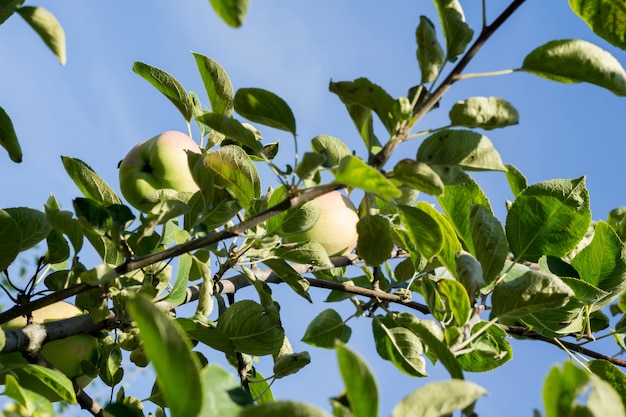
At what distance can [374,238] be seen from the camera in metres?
1.13

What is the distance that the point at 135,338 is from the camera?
4.52 ft

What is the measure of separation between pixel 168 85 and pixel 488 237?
0.78 metres

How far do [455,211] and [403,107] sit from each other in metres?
0.47

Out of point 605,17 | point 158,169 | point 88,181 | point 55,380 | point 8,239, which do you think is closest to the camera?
point 605,17

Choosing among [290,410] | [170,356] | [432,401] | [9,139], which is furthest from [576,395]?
[9,139]

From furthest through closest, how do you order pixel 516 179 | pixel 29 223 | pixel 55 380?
pixel 516 179 < pixel 29 223 < pixel 55 380

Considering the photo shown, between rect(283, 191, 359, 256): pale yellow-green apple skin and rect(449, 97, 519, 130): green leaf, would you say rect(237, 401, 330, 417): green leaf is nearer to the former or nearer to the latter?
rect(449, 97, 519, 130): green leaf

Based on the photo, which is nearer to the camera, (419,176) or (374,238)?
(419,176)

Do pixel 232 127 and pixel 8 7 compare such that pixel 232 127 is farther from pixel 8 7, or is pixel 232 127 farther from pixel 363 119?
pixel 8 7

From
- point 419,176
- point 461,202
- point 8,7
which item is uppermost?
point 8,7

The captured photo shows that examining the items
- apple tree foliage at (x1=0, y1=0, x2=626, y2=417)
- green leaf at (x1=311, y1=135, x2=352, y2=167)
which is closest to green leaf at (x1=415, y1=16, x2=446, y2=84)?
apple tree foliage at (x1=0, y1=0, x2=626, y2=417)

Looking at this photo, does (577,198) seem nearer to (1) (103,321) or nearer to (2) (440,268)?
(2) (440,268)

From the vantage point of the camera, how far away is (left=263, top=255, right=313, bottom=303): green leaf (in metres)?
1.38

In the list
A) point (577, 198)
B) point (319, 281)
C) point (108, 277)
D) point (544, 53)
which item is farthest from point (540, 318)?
point (108, 277)
